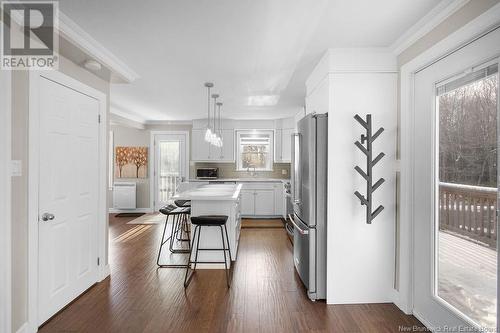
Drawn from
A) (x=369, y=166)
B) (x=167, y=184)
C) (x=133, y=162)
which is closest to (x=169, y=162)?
(x=167, y=184)

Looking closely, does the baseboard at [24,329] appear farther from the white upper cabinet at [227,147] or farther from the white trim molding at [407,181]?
the white upper cabinet at [227,147]

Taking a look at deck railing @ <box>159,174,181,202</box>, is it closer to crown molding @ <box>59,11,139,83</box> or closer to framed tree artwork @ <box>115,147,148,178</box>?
framed tree artwork @ <box>115,147,148,178</box>

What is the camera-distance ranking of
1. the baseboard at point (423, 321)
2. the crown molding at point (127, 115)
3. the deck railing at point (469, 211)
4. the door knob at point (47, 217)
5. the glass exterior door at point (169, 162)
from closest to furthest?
the deck railing at point (469, 211) < the baseboard at point (423, 321) < the door knob at point (47, 217) < the crown molding at point (127, 115) < the glass exterior door at point (169, 162)

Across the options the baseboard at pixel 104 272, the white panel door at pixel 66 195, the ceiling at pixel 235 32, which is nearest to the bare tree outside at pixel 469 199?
the ceiling at pixel 235 32

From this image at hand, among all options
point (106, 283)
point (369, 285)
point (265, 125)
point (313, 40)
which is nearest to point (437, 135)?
point (313, 40)

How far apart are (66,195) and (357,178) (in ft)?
9.12

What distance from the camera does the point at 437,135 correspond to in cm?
207

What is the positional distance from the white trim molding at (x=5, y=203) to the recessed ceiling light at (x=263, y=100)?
3318 millimetres

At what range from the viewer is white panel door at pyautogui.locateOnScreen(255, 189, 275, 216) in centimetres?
637

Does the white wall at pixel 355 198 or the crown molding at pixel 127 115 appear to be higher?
the crown molding at pixel 127 115

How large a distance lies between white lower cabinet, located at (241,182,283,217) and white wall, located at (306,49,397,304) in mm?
3800

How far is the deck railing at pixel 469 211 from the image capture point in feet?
5.33

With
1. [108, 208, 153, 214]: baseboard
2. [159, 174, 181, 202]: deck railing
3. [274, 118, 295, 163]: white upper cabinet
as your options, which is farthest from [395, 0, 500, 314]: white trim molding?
[108, 208, 153, 214]: baseboard

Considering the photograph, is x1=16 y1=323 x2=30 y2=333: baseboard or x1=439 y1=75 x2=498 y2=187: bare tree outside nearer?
x1=439 y1=75 x2=498 y2=187: bare tree outside
